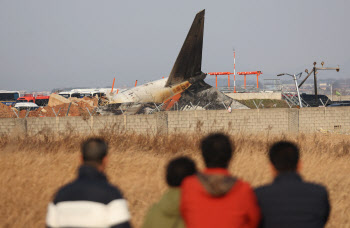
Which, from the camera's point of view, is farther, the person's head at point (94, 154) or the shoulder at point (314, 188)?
the shoulder at point (314, 188)

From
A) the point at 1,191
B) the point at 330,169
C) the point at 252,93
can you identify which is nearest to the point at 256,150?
the point at 330,169

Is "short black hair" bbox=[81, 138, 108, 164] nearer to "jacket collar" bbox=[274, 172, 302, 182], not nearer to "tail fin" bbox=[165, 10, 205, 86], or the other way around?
"jacket collar" bbox=[274, 172, 302, 182]

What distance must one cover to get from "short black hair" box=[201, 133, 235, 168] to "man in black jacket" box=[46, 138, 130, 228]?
0.87 metres

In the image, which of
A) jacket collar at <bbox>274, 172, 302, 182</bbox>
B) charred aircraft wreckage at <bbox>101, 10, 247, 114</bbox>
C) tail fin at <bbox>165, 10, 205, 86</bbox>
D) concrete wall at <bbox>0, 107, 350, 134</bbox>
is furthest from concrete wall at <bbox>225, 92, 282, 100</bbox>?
jacket collar at <bbox>274, 172, 302, 182</bbox>

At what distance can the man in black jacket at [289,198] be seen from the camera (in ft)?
15.0

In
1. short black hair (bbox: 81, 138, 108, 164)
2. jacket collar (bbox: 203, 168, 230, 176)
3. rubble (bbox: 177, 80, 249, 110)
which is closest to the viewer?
jacket collar (bbox: 203, 168, 230, 176)

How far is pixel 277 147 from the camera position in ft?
15.7

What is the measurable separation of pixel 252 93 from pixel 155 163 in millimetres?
46854

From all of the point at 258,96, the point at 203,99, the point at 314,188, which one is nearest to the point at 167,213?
the point at 314,188

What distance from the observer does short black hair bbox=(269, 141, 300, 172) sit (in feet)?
15.3

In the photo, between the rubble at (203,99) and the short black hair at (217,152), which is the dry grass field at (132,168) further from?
the rubble at (203,99)

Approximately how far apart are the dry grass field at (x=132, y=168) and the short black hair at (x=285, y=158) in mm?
4322

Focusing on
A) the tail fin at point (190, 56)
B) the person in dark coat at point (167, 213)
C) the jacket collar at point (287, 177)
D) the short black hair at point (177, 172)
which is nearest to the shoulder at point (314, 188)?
the jacket collar at point (287, 177)

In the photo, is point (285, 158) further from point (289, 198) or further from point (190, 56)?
point (190, 56)
